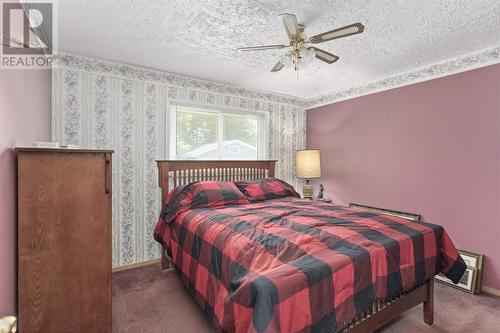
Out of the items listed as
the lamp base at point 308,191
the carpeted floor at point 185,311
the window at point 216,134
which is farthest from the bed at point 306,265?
the lamp base at point 308,191

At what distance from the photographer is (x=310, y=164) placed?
3.96 metres

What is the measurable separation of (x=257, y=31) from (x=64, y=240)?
208 centimetres

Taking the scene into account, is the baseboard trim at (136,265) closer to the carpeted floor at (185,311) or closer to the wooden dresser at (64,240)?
the carpeted floor at (185,311)

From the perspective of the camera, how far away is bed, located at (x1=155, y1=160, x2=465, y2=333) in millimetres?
1149

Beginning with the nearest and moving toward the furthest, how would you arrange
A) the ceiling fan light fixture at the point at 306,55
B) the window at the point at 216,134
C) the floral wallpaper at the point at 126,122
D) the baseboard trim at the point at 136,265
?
the ceiling fan light fixture at the point at 306,55, the floral wallpaper at the point at 126,122, the baseboard trim at the point at 136,265, the window at the point at 216,134

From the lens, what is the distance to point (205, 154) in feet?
11.7

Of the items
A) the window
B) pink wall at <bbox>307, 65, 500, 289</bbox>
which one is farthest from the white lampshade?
the window

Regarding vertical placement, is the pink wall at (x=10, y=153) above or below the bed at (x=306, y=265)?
above

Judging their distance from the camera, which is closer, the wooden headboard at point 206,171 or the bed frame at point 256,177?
the bed frame at point 256,177

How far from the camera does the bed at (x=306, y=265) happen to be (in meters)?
1.15

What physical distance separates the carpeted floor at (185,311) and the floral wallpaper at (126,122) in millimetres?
655

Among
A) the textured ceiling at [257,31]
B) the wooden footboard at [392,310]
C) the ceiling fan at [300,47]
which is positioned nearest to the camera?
the wooden footboard at [392,310]

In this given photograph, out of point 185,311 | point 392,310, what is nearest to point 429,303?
point 392,310

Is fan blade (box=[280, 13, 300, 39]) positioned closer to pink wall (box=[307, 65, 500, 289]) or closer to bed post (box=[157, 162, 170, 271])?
bed post (box=[157, 162, 170, 271])
